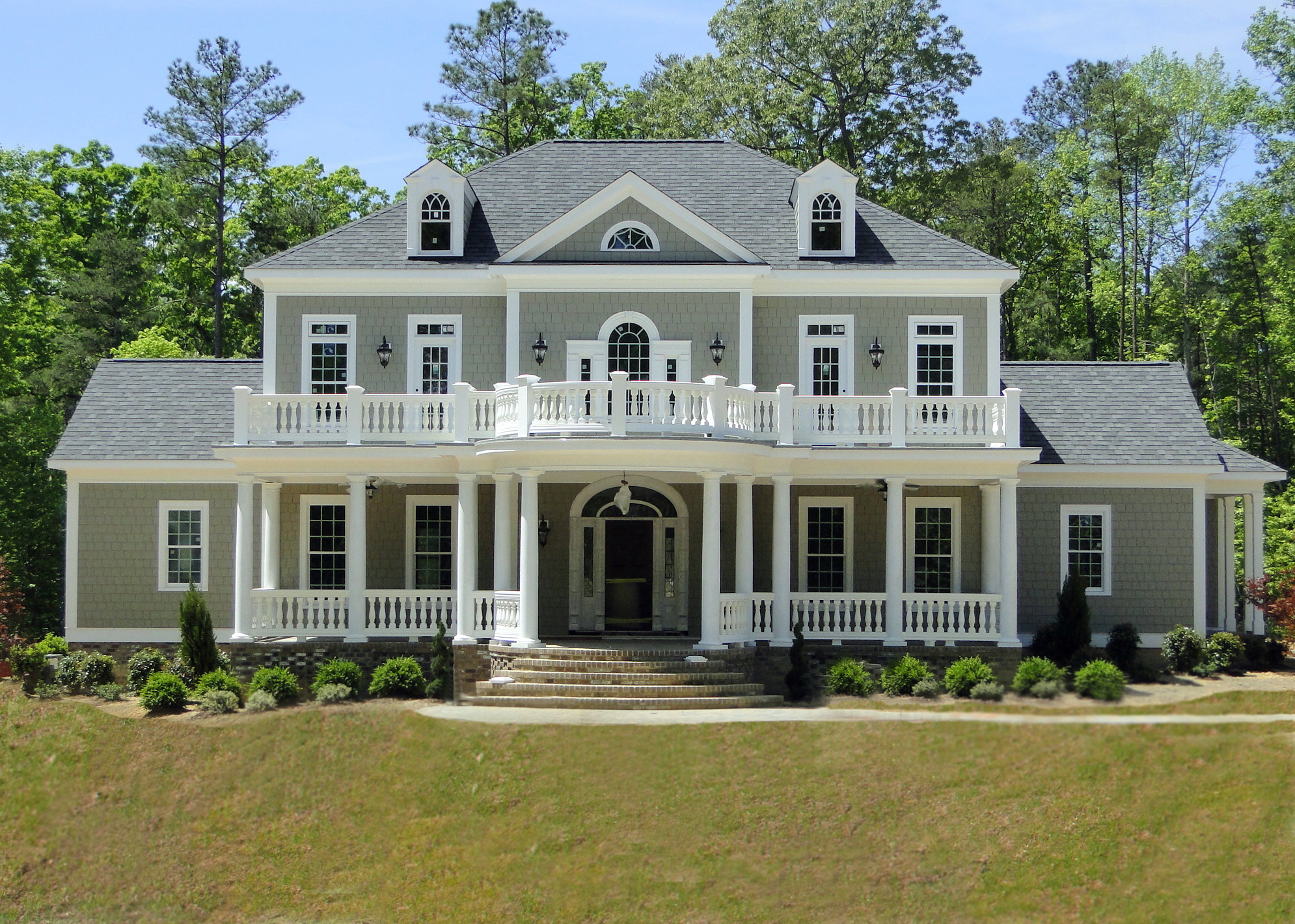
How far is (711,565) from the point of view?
69.7 ft

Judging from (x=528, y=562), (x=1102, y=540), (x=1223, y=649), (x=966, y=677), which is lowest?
(x=966, y=677)

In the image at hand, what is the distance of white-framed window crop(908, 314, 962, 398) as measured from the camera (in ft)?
81.2

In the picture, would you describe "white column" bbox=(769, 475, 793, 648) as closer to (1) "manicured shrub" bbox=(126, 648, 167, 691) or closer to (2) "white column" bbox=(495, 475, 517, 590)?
(2) "white column" bbox=(495, 475, 517, 590)

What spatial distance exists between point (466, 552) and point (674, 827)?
7.96m

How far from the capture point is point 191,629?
22078mm

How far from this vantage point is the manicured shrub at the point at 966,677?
21.1m

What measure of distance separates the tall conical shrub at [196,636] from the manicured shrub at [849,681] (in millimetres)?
10228

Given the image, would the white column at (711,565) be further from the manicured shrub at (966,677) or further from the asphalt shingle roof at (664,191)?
the asphalt shingle roof at (664,191)

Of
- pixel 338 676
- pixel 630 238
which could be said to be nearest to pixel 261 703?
pixel 338 676

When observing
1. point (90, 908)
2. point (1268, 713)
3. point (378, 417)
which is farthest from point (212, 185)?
point (1268, 713)

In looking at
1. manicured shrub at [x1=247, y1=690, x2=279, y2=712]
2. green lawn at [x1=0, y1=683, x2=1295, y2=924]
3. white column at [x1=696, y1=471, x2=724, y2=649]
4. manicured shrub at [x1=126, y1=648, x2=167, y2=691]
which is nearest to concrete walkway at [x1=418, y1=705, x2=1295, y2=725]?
green lawn at [x1=0, y1=683, x2=1295, y2=924]

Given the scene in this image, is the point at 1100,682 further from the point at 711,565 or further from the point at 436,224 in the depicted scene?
the point at 436,224

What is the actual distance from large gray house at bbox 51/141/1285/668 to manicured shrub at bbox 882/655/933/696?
1395 millimetres

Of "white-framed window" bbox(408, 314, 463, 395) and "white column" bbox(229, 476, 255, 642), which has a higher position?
"white-framed window" bbox(408, 314, 463, 395)
